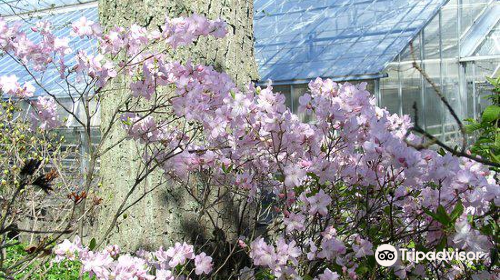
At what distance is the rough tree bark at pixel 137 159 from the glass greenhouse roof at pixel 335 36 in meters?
5.14

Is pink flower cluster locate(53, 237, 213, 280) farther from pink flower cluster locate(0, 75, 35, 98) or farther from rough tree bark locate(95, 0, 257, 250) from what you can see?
rough tree bark locate(95, 0, 257, 250)

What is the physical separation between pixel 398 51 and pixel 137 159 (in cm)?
610

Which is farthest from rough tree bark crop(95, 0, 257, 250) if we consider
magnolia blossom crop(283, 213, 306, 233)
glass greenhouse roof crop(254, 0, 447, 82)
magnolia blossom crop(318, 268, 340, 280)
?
glass greenhouse roof crop(254, 0, 447, 82)

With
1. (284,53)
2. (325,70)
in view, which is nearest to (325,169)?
(325,70)

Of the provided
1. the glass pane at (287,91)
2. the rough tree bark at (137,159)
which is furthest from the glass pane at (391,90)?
the rough tree bark at (137,159)

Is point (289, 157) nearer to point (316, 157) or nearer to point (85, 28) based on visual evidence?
point (316, 157)

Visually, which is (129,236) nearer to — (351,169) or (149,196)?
(149,196)

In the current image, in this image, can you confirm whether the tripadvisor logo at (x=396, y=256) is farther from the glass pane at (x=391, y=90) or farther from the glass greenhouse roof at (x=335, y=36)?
the glass pane at (x=391, y=90)

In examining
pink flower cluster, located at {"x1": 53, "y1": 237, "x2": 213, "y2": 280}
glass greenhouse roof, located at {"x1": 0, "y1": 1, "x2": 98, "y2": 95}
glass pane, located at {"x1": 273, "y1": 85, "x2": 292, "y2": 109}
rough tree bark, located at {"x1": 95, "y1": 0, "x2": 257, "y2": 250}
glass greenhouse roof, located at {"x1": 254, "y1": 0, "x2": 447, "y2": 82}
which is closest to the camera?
pink flower cluster, located at {"x1": 53, "y1": 237, "x2": 213, "y2": 280}

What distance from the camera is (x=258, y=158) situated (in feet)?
7.79

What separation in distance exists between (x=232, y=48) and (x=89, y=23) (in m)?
1.22

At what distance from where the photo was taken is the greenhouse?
347 inches

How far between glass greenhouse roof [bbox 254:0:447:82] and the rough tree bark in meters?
5.14

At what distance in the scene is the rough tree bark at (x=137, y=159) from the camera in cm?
305
